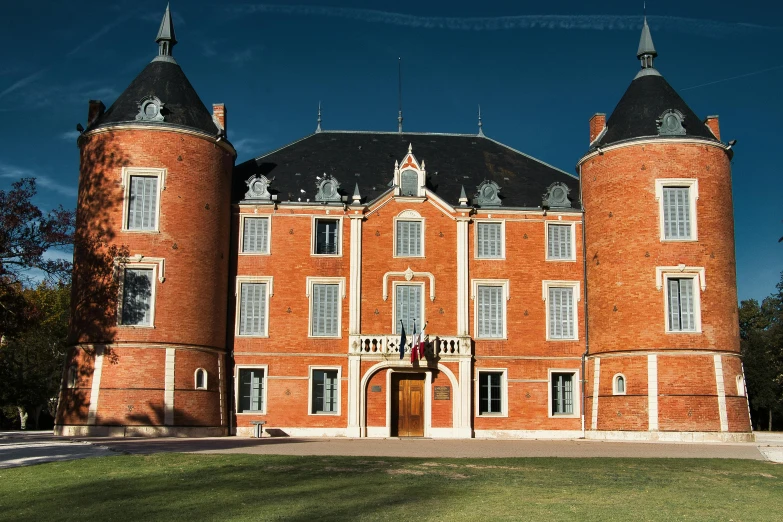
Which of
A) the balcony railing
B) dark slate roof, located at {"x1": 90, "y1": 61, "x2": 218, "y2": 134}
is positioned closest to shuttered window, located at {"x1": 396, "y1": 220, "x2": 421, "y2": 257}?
the balcony railing

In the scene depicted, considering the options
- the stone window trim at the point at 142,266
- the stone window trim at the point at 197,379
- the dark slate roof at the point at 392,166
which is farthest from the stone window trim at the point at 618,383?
the stone window trim at the point at 142,266

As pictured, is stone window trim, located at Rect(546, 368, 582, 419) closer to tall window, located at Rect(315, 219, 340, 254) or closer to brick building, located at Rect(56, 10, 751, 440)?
brick building, located at Rect(56, 10, 751, 440)

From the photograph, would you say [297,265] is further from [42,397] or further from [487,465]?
[42,397]

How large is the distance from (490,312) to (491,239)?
3092 mm

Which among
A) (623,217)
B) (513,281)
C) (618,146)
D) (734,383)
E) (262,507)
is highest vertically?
(618,146)

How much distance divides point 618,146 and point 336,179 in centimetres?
1173

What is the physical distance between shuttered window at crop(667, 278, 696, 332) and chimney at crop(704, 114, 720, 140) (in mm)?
6994

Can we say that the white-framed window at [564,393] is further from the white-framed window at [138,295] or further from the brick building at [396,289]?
the white-framed window at [138,295]

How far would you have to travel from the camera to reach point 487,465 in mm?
20750

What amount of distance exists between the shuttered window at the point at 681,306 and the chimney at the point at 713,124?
6.99 meters

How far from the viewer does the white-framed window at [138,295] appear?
3331cm

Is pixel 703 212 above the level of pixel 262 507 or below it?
above

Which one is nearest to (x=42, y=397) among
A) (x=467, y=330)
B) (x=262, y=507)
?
(x=467, y=330)

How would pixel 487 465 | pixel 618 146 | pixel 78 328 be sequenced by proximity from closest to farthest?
pixel 487 465 → pixel 78 328 → pixel 618 146
